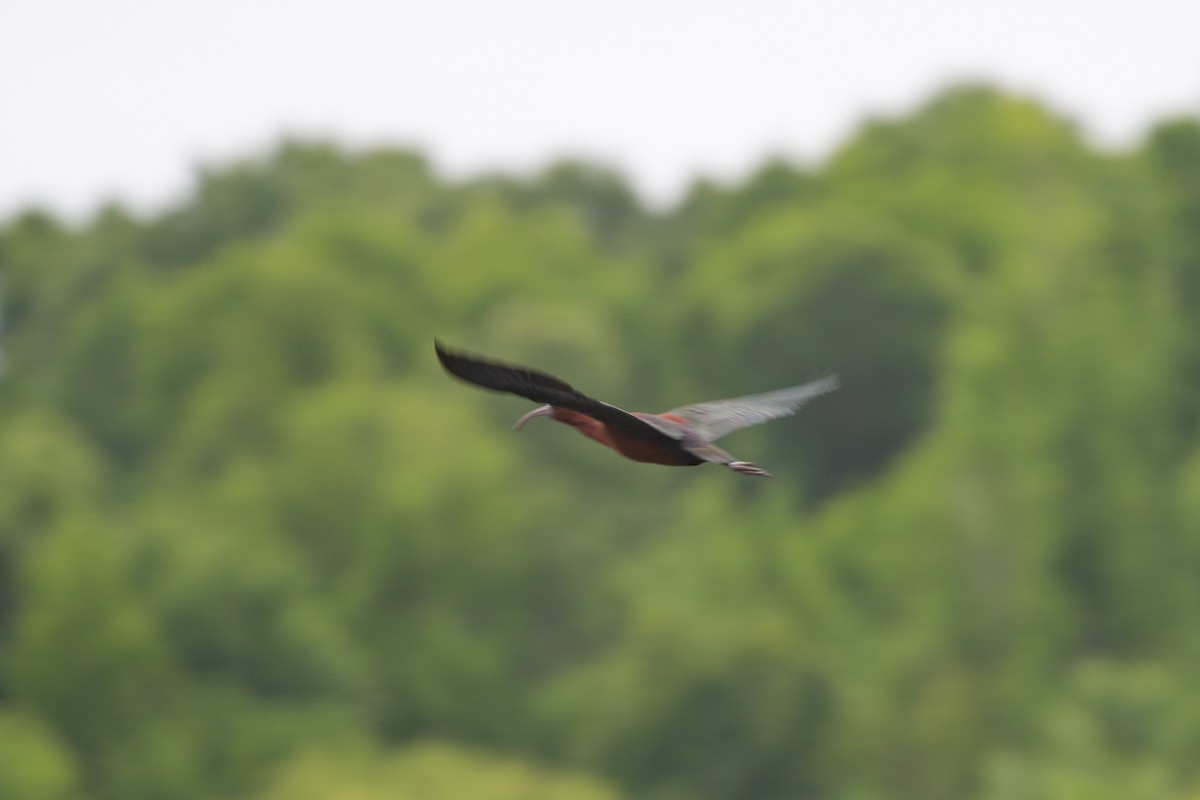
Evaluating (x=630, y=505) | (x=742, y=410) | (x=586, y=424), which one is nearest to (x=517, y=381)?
(x=586, y=424)

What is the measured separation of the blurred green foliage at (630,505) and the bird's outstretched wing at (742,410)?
40.2 metres

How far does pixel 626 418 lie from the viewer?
9016 millimetres

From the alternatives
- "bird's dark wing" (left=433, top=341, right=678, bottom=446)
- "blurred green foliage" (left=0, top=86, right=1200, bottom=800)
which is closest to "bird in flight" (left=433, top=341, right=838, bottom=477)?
"bird's dark wing" (left=433, top=341, right=678, bottom=446)

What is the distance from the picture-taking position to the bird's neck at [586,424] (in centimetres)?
964

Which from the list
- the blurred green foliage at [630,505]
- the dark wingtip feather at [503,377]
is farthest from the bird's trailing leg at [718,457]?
the blurred green foliage at [630,505]

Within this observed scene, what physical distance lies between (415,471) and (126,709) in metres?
15.3

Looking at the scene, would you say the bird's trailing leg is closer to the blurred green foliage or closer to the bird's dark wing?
the bird's dark wing

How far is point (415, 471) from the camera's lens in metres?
79.6

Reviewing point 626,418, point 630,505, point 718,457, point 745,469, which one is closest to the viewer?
point 745,469

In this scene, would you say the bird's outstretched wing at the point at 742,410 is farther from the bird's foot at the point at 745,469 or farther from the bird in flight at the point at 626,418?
the bird's foot at the point at 745,469

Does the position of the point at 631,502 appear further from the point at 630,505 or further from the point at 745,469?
the point at 745,469

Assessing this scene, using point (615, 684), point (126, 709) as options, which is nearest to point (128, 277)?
point (126, 709)

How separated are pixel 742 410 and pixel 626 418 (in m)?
2.65

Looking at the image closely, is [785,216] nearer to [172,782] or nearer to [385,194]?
[385,194]
